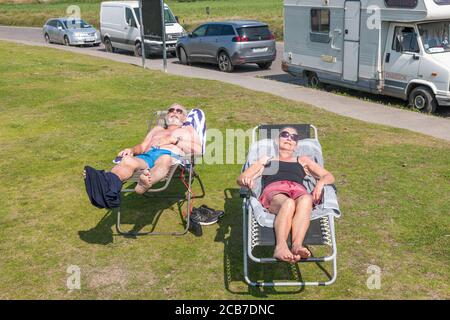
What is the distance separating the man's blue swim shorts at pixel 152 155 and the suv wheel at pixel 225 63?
1262 cm

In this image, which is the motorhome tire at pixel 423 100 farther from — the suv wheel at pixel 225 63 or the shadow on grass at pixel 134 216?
the suv wheel at pixel 225 63

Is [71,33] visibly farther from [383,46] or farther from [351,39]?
[383,46]

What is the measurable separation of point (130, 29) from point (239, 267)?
19.4m

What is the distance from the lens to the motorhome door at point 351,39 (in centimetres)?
1352

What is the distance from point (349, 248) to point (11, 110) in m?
9.47

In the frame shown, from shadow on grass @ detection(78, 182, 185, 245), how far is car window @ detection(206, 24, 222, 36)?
512 inches

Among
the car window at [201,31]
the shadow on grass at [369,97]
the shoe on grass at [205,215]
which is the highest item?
the car window at [201,31]

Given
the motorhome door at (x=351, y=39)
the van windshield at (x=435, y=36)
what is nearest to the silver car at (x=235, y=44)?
the motorhome door at (x=351, y=39)

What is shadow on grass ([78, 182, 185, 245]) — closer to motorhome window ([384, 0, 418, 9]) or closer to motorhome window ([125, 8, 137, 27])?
motorhome window ([384, 0, 418, 9])

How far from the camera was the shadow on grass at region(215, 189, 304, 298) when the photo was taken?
5.25 m

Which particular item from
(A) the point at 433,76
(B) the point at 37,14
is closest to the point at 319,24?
(A) the point at 433,76

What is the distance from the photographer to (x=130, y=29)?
2344 centimetres

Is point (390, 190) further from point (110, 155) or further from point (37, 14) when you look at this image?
point (37, 14)

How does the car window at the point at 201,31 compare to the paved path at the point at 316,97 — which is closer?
the paved path at the point at 316,97
